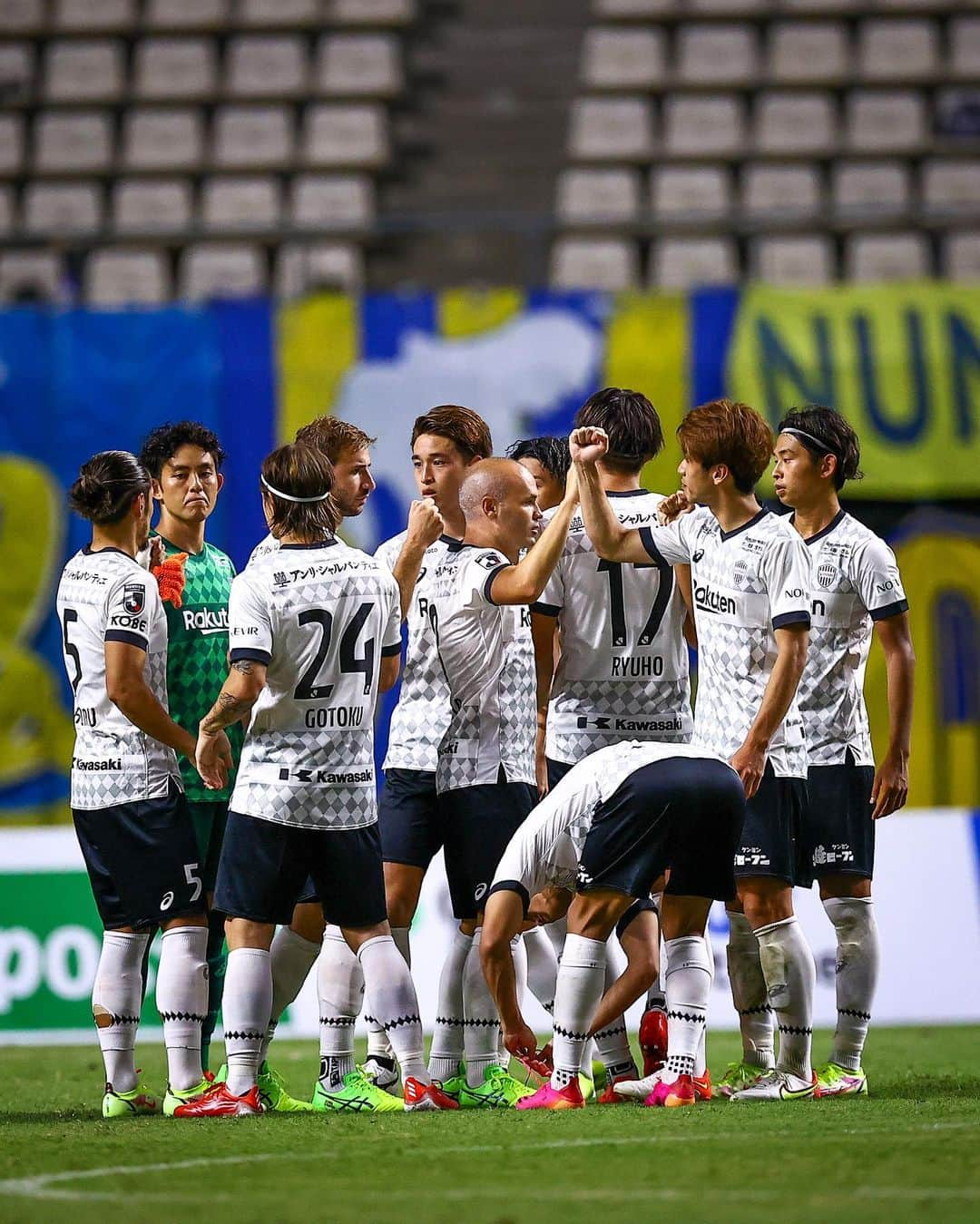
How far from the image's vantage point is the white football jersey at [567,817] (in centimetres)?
544

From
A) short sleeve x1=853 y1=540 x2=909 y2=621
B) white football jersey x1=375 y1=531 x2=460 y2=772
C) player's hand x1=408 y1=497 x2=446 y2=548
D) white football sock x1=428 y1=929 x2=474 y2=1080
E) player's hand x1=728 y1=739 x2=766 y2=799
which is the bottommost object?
white football sock x1=428 y1=929 x2=474 y2=1080

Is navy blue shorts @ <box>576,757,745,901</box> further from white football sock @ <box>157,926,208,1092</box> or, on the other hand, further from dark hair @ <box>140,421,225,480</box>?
dark hair @ <box>140,421,225,480</box>

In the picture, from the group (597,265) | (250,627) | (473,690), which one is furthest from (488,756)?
(597,265)

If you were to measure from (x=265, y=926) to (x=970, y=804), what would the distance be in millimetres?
8424

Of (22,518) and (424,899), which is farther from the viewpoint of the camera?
(22,518)

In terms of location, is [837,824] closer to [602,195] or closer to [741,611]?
[741,611]

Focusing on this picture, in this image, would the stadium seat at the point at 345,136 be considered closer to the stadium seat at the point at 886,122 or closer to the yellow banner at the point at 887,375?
the stadium seat at the point at 886,122

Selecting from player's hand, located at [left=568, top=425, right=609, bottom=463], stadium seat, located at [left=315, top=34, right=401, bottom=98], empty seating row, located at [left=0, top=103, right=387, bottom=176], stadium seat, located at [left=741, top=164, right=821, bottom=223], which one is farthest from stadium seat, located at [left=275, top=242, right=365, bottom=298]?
player's hand, located at [left=568, top=425, right=609, bottom=463]

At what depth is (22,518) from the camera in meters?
13.0

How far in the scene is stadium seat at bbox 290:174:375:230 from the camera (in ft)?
52.7

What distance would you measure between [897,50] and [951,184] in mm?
1843

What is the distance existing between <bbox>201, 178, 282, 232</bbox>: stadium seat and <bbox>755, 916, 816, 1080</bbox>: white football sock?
37.7 feet

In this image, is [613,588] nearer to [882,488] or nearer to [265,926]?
[265,926]


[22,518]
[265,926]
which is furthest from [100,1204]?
[22,518]
